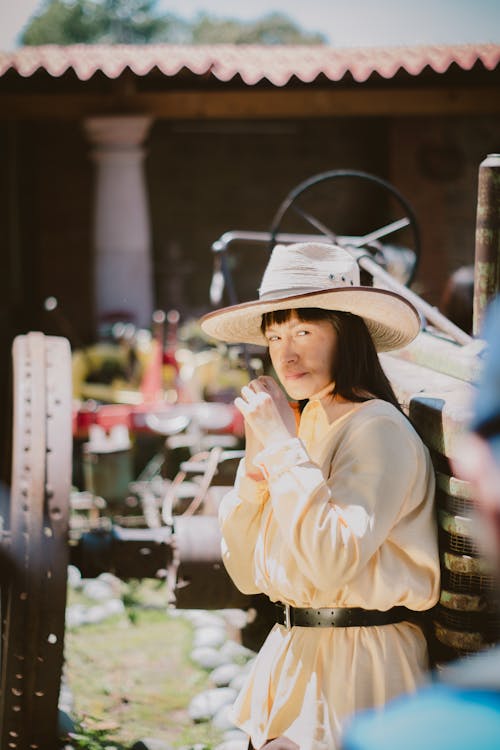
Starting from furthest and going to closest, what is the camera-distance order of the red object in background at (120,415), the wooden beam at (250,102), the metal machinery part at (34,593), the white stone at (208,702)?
the wooden beam at (250,102), the red object in background at (120,415), the white stone at (208,702), the metal machinery part at (34,593)

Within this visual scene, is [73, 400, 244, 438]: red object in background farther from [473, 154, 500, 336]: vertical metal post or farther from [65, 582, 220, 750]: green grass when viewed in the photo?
[473, 154, 500, 336]: vertical metal post

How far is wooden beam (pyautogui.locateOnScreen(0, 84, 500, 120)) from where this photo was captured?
8609 millimetres

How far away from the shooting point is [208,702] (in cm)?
347

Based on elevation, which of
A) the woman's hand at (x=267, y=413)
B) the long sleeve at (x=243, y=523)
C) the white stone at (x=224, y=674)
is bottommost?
the white stone at (x=224, y=674)

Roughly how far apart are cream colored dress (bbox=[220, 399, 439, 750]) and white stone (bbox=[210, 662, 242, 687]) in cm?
175

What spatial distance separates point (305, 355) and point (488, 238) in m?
0.71

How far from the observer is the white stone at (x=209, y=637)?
13.5 feet

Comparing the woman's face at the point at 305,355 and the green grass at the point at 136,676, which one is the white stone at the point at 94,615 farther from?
the woman's face at the point at 305,355

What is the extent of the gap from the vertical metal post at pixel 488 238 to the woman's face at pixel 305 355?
0.55 meters

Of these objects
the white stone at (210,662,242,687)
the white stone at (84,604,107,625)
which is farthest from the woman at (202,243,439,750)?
the white stone at (84,604,107,625)

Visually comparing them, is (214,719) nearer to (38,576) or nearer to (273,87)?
(38,576)

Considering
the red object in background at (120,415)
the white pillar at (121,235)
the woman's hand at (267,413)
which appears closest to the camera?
the woman's hand at (267,413)

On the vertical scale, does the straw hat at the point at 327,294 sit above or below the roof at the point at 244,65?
below

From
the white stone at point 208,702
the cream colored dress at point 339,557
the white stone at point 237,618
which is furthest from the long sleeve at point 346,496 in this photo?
the white stone at point 208,702
